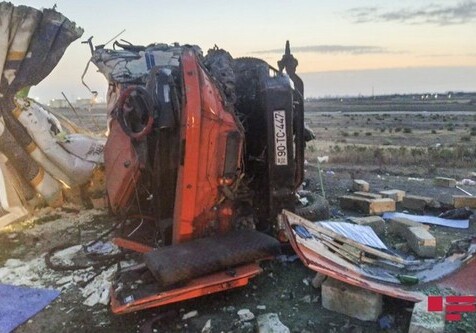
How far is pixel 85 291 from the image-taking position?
13.7 feet

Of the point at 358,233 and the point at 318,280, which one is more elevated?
the point at 358,233

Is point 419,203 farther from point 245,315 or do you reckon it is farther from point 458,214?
point 245,315

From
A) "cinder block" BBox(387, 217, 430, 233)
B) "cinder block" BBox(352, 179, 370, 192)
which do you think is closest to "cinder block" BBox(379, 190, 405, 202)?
"cinder block" BBox(352, 179, 370, 192)

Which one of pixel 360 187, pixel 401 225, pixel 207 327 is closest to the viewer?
pixel 207 327

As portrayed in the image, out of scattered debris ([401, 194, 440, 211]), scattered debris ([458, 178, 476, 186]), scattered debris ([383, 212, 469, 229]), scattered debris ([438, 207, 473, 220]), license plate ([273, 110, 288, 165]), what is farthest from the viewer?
scattered debris ([458, 178, 476, 186])

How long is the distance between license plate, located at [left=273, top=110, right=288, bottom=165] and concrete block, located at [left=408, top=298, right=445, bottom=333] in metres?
1.78

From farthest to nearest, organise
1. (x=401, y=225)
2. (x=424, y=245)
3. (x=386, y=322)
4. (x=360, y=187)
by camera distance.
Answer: (x=360, y=187) < (x=401, y=225) < (x=424, y=245) < (x=386, y=322)

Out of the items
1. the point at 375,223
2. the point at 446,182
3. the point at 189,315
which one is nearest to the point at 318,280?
the point at 189,315

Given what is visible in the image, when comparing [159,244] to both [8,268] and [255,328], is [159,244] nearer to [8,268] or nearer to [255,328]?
[255,328]

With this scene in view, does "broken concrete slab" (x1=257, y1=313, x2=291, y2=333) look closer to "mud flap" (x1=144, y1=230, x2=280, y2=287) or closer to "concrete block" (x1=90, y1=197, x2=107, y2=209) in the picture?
"mud flap" (x1=144, y1=230, x2=280, y2=287)

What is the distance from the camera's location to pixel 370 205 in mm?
6234

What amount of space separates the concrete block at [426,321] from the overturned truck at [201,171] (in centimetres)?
127

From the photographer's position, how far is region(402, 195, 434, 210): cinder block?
6.48 meters

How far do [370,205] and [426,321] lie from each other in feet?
11.0
